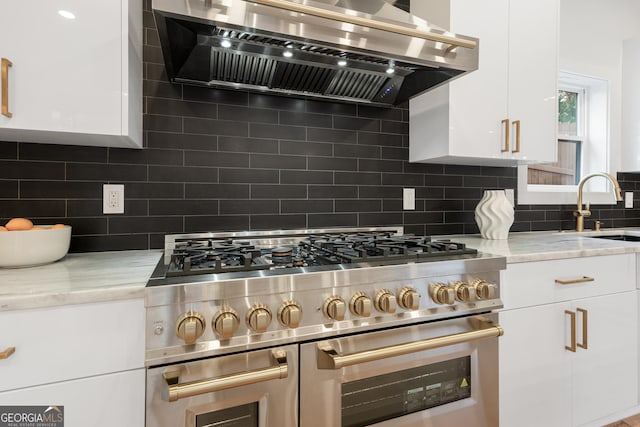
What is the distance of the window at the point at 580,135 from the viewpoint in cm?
254

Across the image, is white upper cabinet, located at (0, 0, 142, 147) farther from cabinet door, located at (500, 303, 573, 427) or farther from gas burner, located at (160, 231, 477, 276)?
cabinet door, located at (500, 303, 573, 427)

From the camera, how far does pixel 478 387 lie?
1.23 meters

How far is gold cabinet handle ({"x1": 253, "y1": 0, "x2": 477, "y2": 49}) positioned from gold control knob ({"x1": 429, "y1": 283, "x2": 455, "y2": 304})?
921mm

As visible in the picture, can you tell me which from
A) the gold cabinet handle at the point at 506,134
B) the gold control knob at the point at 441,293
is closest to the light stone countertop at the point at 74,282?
the gold control knob at the point at 441,293

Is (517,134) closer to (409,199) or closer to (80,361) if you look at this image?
(409,199)

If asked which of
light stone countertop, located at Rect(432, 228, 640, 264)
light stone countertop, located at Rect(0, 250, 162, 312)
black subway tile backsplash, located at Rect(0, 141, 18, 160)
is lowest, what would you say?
light stone countertop, located at Rect(0, 250, 162, 312)

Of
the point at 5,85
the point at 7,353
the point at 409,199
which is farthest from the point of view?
the point at 409,199

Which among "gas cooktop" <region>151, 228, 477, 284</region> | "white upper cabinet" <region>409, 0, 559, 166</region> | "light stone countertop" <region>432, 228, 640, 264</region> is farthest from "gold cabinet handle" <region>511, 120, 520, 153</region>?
"gas cooktop" <region>151, 228, 477, 284</region>

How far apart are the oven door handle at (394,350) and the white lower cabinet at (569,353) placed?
0.23 m

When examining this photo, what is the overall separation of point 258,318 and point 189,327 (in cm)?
17

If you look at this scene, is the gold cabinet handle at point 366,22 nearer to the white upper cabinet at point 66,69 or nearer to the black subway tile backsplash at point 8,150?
the white upper cabinet at point 66,69

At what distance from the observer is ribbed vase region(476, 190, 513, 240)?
6.08ft
